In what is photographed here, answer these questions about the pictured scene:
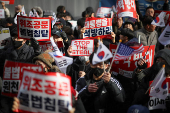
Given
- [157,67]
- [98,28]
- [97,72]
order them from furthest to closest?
[98,28] → [157,67] → [97,72]

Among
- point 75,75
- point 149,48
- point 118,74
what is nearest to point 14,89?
point 75,75

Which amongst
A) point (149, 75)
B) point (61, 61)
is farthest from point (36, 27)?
point (149, 75)

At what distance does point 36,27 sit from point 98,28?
1.45m

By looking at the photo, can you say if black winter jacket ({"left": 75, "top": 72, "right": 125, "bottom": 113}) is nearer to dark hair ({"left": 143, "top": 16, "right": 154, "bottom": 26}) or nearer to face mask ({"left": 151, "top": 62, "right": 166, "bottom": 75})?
face mask ({"left": 151, "top": 62, "right": 166, "bottom": 75})

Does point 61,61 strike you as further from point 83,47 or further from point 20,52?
point 83,47

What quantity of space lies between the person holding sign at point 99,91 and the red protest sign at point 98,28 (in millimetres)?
2200

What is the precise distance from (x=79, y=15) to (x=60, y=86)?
890 centimetres

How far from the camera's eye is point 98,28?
22.9ft

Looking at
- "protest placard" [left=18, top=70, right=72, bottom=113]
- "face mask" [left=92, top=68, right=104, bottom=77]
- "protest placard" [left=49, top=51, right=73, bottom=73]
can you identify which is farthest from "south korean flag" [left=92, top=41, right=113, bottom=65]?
"protest placard" [left=18, top=70, right=72, bottom=113]

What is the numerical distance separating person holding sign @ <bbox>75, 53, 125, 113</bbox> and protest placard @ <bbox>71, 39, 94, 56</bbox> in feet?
6.09

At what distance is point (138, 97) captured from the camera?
482 centimetres

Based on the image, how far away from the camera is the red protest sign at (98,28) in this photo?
6934mm

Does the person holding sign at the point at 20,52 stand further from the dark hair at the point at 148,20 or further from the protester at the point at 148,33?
the dark hair at the point at 148,20

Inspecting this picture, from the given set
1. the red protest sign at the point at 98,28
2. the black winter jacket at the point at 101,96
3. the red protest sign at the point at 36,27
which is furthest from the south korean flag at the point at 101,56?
the red protest sign at the point at 98,28
